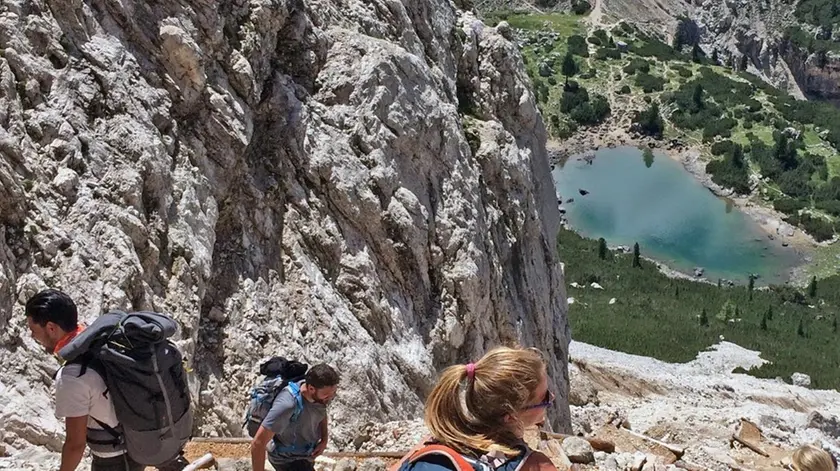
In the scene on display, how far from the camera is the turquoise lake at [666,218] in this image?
232ft

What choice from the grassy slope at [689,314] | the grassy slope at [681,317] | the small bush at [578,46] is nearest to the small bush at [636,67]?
the small bush at [578,46]

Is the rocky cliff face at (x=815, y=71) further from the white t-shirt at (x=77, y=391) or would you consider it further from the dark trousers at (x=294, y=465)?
the white t-shirt at (x=77, y=391)

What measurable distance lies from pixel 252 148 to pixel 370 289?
7.15 feet

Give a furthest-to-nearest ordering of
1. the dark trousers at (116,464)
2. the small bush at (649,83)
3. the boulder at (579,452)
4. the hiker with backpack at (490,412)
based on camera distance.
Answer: the small bush at (649,83), the boulder at (579,452), the dark trousers at (116,464), the hiker with backpack at (490,412)

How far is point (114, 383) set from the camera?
4105mm

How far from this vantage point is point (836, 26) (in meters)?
112

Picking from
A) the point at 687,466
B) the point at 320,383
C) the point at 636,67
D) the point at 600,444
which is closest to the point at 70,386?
the point at 320,383

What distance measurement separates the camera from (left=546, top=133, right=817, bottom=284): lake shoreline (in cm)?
6925

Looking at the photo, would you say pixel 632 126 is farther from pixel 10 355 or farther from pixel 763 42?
pixel 10 355

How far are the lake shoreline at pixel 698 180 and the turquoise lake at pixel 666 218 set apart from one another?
0.53 metres

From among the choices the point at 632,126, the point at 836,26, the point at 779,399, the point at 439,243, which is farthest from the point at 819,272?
the point at 439,243

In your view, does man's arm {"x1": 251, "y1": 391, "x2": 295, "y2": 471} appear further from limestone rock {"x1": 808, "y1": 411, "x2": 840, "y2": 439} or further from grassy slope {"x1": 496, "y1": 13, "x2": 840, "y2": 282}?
grassy slope {"x1": 496, "y1": 13, "x2": 840, "y2": 282}

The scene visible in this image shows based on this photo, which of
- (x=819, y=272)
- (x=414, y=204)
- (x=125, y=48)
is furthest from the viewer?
(x=819, y=272)

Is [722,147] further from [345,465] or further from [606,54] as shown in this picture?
[345,465]
